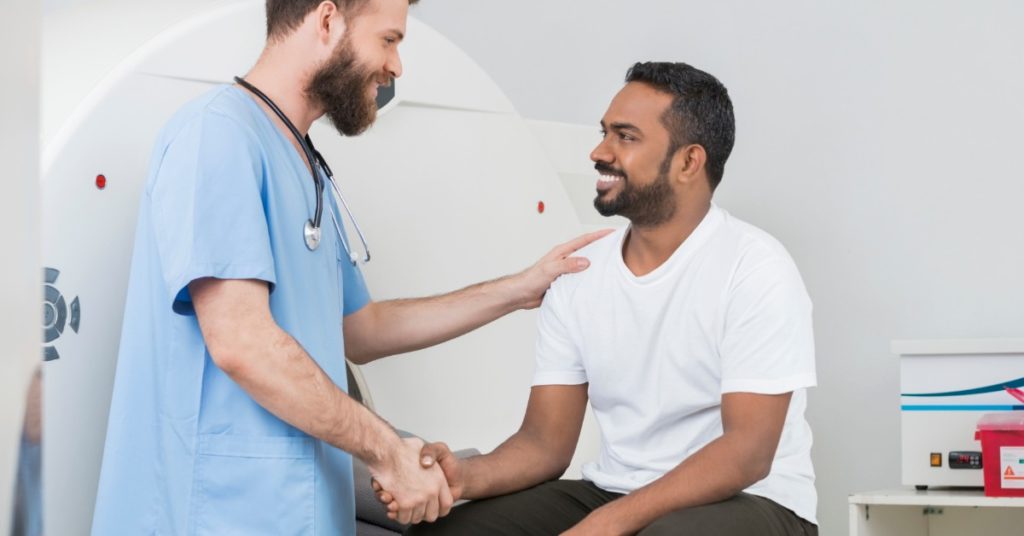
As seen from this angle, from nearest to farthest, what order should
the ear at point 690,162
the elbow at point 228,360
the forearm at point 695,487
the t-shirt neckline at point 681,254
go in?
the elbow at point 228,360
the forearm at point 695,487
the t-shirt neckline at point 681,254
the ear at point 690,162

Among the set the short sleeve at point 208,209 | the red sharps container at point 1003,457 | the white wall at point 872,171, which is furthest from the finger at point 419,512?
the white wall at point 872,171

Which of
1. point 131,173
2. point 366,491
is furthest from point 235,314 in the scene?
point 366,491

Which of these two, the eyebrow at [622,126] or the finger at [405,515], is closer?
the finger at [405,515]

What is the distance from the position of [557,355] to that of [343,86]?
561mm

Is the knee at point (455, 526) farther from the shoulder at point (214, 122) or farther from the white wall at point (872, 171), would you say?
the white wall at point (872, 171)

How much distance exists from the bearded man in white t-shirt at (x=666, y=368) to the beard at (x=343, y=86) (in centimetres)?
44

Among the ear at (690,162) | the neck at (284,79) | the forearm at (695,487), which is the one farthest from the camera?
the ear at (690,162)

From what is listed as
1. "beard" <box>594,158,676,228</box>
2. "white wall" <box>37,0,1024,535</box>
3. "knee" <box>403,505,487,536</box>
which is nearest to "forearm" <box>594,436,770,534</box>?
"knee" <box>403,505,487,536</box>

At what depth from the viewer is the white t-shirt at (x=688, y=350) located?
175cm

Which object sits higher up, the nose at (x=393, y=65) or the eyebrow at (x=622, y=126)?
the nose at (x=393, y=65)

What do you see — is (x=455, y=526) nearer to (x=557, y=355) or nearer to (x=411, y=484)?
(x=411, y=484)

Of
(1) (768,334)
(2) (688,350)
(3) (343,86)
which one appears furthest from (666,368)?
(3) (343,86)

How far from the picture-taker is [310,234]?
169cm

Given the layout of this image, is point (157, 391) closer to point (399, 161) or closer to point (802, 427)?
point (399, 161)
